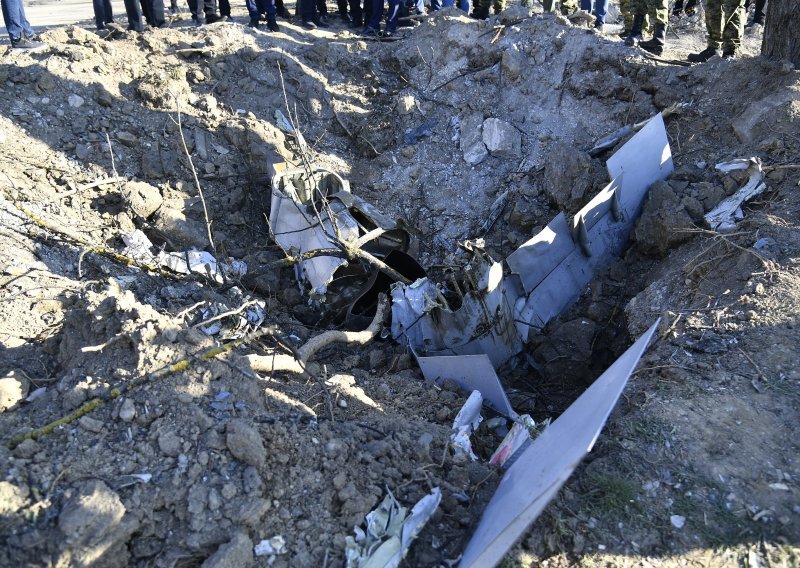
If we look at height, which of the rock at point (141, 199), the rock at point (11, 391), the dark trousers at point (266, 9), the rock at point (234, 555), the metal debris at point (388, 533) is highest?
the dark trousers at point (266, 9)

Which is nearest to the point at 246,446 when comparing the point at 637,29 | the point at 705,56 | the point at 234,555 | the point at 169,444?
the point at 169,444

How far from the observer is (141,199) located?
619 cm

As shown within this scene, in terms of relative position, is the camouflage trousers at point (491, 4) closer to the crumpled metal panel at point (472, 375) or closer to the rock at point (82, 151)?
the rock at point (82, 151)

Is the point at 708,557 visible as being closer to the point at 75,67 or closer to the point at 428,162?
the point at 428,162

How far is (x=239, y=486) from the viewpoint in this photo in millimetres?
3145

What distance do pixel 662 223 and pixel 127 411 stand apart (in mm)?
4511

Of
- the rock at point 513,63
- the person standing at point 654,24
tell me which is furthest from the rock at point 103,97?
the person standing at point 654,24

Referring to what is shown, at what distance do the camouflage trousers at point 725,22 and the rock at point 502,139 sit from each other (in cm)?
237

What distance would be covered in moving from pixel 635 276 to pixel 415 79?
4115mm

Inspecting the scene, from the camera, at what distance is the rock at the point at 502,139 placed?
7227mm

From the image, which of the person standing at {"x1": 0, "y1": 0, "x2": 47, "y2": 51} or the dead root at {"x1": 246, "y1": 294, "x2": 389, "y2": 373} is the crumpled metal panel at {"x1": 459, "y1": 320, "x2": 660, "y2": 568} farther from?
the person standing at {"x1": 0, "y1": 0, "x2": 47, "y2": 51}

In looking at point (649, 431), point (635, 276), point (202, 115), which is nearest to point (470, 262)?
point (635, 276)

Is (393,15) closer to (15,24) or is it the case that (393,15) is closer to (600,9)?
(600,9)

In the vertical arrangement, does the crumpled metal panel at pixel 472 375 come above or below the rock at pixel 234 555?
below
